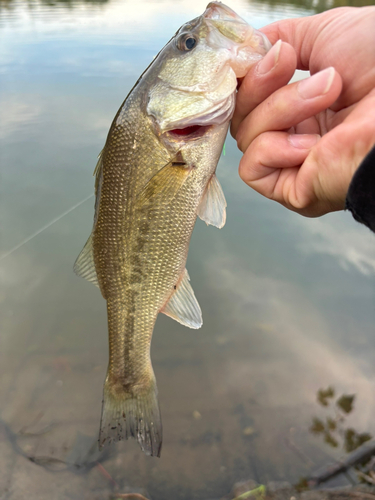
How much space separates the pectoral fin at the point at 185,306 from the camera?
1.81m

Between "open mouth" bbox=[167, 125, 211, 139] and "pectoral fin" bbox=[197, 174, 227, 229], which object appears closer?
"open mouth" bbox=[167, 125, 211, 139]

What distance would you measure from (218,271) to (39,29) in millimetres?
13929

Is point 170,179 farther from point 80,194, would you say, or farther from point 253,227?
point 80,194

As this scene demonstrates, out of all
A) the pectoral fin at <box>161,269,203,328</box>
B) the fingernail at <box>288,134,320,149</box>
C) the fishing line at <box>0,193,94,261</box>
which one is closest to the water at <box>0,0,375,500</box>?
the fishing line at <box>0,193,94,261</box>

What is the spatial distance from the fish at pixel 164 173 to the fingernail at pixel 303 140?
0.31 meters

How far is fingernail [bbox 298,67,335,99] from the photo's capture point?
119 centimetres

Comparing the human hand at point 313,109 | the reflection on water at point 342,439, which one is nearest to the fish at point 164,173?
the human hand at point 313,109

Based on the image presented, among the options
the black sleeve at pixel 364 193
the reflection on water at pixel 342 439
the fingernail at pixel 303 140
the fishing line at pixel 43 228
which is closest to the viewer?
the black sleeve at pixel 364 193

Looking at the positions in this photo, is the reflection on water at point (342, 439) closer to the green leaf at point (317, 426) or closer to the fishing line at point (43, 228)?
the green leaf at point (317, 426)

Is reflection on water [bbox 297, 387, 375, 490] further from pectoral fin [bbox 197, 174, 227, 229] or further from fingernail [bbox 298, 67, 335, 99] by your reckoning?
fingernail [bbox 298, 67, 335, 99]

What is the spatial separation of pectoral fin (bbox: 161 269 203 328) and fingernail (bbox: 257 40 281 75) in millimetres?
1064

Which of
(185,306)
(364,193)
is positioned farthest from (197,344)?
(364,193)

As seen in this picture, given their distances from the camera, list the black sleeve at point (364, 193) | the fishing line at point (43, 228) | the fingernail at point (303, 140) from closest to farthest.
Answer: the black sleeve at point (364, 193) < the fingernail at point (303, 140) < the fishing line at point (43, 228)

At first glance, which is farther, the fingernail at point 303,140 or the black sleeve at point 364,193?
the fingernail at point 303,140
